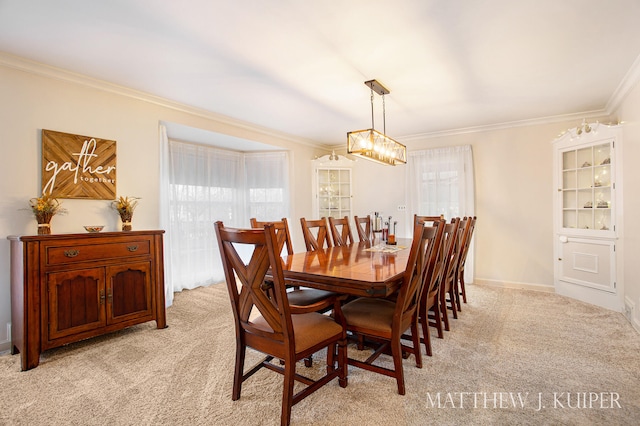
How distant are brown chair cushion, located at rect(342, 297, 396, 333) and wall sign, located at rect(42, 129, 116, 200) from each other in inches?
104

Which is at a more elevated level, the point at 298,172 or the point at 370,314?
the point at 298,172

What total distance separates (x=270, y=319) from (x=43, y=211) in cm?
230

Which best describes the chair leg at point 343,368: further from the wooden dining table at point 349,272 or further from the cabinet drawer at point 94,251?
the cabinet drawer at point 94,251

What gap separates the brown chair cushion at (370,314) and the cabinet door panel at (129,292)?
200cm

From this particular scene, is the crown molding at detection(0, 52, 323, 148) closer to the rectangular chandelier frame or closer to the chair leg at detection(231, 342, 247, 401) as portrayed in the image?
the rectangular chandelier frame

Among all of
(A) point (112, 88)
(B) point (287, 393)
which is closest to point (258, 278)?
(B) point (287, 393)

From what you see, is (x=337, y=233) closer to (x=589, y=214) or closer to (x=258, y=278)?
(x=258, y=278)

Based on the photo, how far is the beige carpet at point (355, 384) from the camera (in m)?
1.75

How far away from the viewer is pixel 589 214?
3977mm

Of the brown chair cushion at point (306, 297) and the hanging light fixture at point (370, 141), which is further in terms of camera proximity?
the hanging light fixture at point (370, 141)

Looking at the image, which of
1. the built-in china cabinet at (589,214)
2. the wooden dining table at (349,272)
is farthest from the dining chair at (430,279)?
Result: the built-in china cabinet at (589,214)

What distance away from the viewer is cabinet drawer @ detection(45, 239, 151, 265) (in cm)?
248

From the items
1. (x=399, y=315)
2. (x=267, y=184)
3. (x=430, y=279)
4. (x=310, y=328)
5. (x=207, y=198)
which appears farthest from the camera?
(x=267, y=184)

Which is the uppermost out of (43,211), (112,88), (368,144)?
(112,88)
